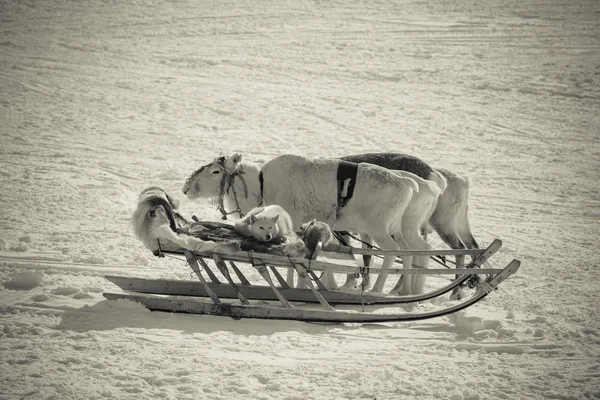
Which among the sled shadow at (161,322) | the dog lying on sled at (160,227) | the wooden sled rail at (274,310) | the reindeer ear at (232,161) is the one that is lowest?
the sled shadow at (161,322)

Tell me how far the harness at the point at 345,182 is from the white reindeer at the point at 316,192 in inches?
1.6

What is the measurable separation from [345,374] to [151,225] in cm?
282

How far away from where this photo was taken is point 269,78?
21656 millimetres

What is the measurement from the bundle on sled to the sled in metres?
0.01

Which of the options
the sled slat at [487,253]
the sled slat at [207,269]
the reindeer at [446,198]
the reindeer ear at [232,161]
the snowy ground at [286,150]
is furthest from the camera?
the reindeer at [446,198]

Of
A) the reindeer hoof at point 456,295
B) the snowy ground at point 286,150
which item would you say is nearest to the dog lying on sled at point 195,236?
the snowy ground at point 286,150

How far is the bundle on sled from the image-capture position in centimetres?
823

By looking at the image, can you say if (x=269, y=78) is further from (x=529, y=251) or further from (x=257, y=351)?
(x=257, y=351)

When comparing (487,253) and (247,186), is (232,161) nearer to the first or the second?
(247,186)

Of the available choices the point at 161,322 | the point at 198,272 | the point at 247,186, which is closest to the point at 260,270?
the point at 198,272

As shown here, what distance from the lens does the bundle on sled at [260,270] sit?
823cm

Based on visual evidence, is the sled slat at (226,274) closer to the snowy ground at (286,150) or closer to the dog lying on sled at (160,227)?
the dog lying on sled at (160,227)

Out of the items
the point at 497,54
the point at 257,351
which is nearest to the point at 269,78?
the point at 497,54

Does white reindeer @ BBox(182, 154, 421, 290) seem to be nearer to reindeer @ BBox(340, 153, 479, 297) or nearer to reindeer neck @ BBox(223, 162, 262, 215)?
reindeer neck @ BBox(223, 162, 262, 215)
